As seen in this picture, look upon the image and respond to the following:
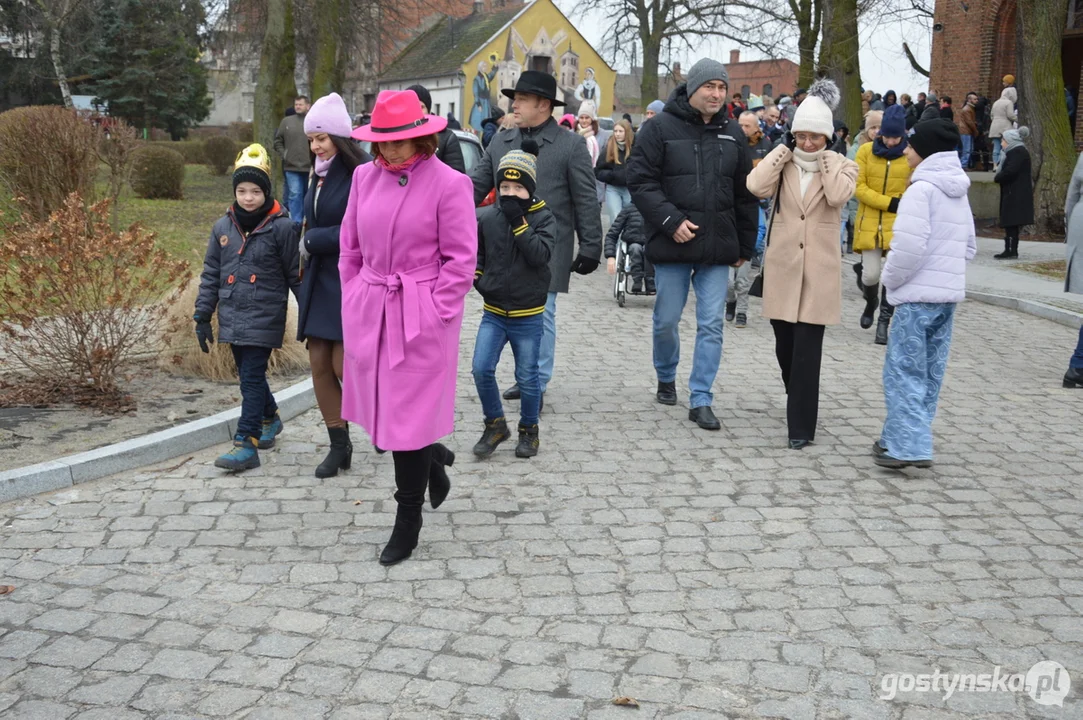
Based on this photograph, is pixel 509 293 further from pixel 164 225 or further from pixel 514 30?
pixel 514 30

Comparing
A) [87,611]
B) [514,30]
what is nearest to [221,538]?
[87,611]

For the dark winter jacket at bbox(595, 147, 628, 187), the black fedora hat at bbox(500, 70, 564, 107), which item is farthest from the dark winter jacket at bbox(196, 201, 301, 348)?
the dark winter jacket at bbox(595, 147, 628, 187)

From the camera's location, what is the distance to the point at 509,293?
635 cm

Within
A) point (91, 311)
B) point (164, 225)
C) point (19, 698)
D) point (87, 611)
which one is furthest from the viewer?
point (164, 225)

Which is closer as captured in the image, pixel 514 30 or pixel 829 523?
pixel 829 523

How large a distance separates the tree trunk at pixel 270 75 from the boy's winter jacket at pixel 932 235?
54.8 feet

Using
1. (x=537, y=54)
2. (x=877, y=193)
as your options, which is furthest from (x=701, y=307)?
(x=537, y=54)

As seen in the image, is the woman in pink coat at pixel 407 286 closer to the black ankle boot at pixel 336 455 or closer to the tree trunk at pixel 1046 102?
the black ankle boot at pixel 336 455

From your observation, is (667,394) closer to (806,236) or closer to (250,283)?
(806,236)

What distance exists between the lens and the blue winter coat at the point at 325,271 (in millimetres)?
5871

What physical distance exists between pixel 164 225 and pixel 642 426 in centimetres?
1307

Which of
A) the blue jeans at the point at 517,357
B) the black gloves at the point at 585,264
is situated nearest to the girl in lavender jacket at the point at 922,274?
the black gloves at the point at 585,264

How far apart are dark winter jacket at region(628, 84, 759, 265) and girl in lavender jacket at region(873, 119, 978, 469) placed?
1222 mm

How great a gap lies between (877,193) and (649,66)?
38410 millimetres
